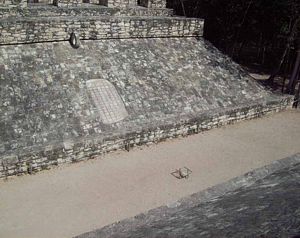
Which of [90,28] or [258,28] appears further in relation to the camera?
[258,28]

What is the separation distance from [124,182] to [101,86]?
4.09 metres

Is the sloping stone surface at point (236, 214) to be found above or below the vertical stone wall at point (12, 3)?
below

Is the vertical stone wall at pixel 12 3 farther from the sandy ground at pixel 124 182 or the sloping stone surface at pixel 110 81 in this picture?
the sandy ground at pixel 124 182

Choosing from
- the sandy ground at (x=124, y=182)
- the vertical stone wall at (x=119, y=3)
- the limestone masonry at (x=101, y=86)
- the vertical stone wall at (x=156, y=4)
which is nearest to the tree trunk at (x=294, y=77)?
the limestone masonry at (x=101, y=86)

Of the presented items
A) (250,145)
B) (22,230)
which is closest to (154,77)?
(250,145)

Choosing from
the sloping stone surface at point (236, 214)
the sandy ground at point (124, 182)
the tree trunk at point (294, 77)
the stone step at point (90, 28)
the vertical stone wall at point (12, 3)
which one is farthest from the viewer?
the tree trunk at point (294, 77)

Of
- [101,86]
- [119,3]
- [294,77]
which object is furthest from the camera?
[119,3]

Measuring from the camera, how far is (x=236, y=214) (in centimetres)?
467

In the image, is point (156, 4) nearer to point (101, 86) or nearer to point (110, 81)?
point (110, 81)

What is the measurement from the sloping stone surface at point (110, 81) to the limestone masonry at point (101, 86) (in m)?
0.03

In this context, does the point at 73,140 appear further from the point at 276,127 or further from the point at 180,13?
the point at 180,13

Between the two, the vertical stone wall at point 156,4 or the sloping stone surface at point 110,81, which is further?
the vertical stone wall at point 156,4

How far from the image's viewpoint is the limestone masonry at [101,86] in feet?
36.0

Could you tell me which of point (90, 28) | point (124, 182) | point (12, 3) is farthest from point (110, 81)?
point (12, 3)
